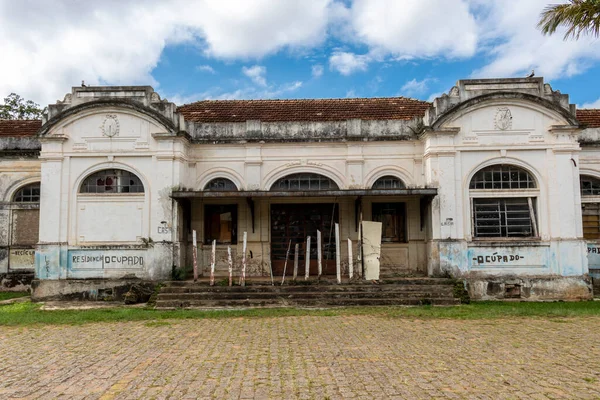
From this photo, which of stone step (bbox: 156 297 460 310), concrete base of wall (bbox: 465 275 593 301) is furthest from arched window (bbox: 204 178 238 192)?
concrete base of wall (bbox: 465 275 593 301)

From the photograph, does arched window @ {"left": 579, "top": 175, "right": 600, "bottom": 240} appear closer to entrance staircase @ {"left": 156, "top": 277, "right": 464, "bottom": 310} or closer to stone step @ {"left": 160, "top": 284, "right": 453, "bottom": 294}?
entrance staircase @ {"left": 156, "top": 277, "right": 464, "bottom": 310}

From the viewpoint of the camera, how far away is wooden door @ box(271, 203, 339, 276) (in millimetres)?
14109

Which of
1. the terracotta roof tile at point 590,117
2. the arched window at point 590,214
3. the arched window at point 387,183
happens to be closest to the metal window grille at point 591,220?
the arched window at point 590,214

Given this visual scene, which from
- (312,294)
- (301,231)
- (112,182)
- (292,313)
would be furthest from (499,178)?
(112,182)

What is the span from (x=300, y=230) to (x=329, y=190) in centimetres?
230

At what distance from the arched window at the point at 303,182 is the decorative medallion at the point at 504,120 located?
473 cm

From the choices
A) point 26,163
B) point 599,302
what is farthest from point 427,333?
point 26,163

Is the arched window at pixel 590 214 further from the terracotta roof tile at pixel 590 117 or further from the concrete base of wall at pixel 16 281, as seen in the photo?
the concrete base of wall at pixel 16 281

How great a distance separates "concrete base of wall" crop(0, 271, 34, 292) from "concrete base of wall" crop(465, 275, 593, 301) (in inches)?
510

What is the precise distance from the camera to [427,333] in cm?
811

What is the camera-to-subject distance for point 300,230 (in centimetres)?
1415

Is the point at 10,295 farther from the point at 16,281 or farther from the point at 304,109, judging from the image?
the point at 304,109

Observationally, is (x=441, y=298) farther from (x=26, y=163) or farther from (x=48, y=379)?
(x=26, y=163)

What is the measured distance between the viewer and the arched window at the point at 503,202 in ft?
41.9
